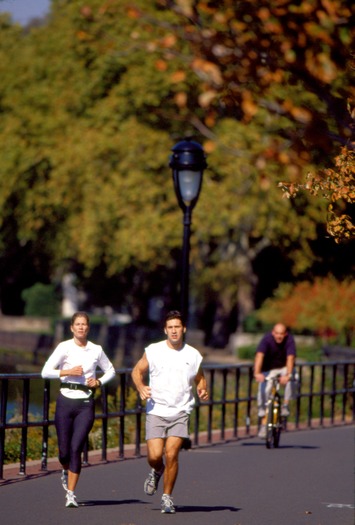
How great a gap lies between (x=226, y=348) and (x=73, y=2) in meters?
13.5

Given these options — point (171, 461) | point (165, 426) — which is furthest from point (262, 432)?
point (171, 461)

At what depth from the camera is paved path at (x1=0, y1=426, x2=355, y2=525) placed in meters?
12.6

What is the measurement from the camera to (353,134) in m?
8.63

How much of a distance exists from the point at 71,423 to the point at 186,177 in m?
7.60

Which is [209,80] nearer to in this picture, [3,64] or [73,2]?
[73,2]

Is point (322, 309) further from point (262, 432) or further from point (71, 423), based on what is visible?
point (71, 423)

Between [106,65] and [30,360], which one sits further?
[30,360]

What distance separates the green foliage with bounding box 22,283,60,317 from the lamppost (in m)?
64.3

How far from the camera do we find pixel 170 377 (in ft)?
42.0

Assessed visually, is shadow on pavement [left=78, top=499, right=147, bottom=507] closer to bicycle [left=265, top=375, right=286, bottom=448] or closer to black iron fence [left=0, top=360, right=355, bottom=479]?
black iron fence [left=0, top=360, right=355, bottom=479]

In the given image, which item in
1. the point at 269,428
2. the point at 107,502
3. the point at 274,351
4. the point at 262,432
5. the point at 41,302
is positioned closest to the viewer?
the point at 107,502

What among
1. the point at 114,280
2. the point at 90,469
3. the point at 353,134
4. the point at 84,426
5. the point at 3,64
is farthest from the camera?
the point at 114,280

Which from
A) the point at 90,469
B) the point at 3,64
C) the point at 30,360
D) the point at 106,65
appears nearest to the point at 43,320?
the point at 3,64

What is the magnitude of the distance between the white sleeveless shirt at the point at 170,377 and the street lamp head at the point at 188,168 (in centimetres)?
744
